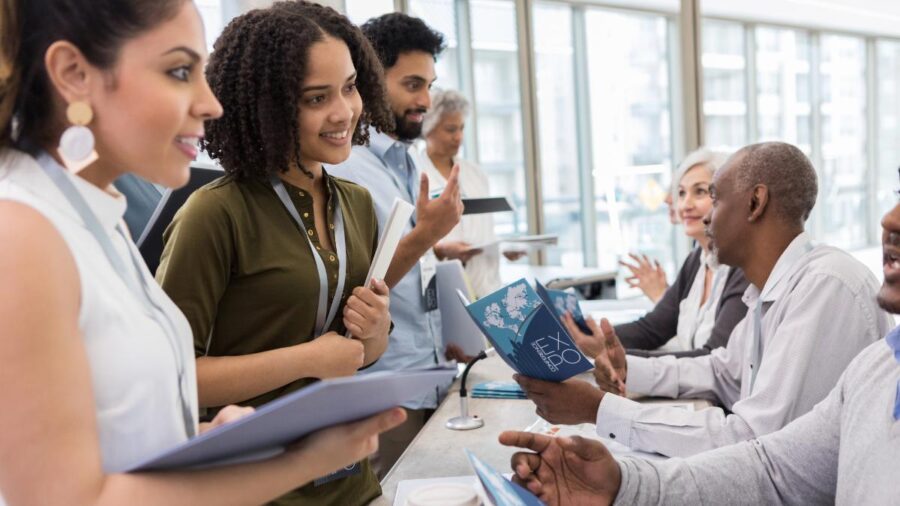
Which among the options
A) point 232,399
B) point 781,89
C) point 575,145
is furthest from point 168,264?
point 781,89

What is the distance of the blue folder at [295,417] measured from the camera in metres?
0.72

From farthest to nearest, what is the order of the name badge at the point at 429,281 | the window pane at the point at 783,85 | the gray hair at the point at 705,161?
the window pane at the point at 783,85, the gray hair at the point at 705,161, the name badge at the point at 429,281

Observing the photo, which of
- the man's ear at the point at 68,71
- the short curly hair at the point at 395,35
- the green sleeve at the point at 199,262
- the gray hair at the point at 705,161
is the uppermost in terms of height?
the short curly hair at the point at 395,35

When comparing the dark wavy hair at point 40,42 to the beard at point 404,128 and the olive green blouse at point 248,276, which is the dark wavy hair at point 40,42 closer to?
the olive green blouse at point 248,276

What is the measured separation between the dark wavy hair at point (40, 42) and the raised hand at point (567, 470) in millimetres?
942

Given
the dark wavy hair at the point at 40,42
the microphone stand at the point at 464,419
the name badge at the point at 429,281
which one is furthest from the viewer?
the name badge at the point at 429,281

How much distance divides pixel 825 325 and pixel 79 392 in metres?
1.67

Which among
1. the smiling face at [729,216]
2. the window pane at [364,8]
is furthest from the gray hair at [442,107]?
the smiling face at [729,216]

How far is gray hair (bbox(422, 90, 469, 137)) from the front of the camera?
4.11 meters

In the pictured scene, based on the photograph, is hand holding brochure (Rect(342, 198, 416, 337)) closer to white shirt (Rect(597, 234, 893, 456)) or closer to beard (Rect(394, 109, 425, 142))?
white shirt (Rect(597, 234, 893, 456))

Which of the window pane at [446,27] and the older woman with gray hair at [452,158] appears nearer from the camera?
the older woman with gray hair at [452,158]

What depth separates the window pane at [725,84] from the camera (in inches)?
291

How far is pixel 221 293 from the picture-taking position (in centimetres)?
134

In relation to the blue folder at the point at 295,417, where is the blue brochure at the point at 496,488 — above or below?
below
